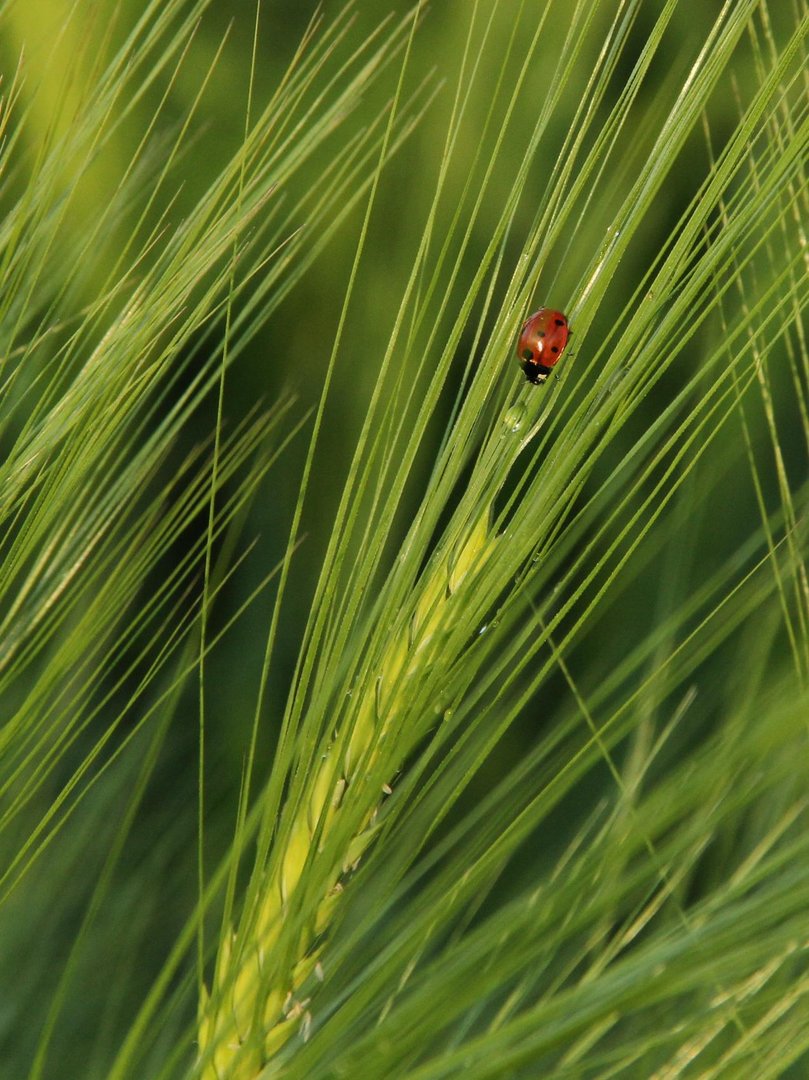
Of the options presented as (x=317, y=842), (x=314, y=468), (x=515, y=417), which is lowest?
(x=314, y=468)

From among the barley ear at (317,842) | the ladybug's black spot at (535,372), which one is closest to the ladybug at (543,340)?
the ladybug's black spot at (535,372)

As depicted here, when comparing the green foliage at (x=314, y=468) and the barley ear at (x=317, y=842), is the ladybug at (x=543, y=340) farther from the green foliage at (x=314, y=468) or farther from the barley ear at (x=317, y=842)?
the barley ear at (x=317, y=842)

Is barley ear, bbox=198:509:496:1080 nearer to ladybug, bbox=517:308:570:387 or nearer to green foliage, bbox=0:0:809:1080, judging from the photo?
green foliage, bbox=0:0:809:1080

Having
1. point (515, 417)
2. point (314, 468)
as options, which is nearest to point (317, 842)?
point (515, 417)

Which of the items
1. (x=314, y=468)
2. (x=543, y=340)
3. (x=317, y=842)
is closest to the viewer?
(x=317, y=842)

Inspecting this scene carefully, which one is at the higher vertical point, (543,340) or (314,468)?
(543,340)

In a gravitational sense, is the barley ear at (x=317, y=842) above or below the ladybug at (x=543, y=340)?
below

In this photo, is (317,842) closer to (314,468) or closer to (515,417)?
(515,417)

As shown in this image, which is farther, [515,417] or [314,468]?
[314,468]
